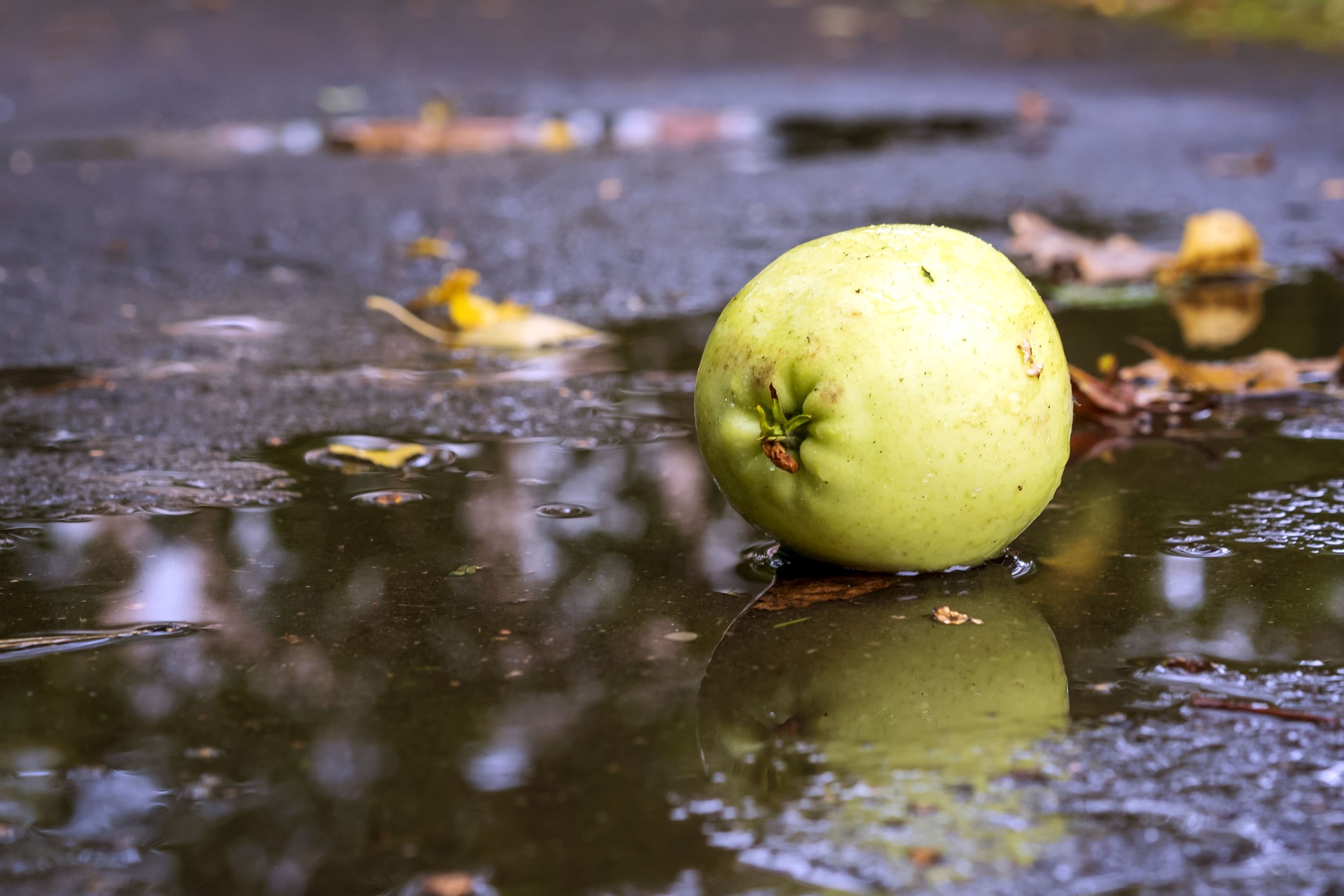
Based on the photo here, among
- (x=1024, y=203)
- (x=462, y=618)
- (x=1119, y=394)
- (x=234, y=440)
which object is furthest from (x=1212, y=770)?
(x=1024, y=203)

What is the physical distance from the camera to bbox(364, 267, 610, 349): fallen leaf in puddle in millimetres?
3727

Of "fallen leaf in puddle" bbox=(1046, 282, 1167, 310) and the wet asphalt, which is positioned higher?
the wet asphalt

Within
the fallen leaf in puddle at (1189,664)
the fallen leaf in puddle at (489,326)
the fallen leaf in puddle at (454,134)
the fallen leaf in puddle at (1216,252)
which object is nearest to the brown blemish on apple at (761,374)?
the fallen leaf in puddle at (1189,664)

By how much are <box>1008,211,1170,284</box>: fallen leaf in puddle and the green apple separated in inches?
98.4

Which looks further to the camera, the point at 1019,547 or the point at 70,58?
the point at 70,58

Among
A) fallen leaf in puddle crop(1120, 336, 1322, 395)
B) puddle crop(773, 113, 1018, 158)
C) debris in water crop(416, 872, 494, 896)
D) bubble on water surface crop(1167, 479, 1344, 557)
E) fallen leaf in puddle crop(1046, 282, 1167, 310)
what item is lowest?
debris in water crop(416, 872, 494, 896)

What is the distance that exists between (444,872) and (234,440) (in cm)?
170

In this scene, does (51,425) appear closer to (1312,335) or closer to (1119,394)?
(1119,394)

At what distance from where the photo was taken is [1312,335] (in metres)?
3.61

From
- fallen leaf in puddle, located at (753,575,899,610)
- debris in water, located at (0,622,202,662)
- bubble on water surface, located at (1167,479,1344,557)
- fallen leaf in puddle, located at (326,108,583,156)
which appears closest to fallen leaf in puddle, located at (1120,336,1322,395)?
bubble on water surface, located at (1167,479,1344,557)

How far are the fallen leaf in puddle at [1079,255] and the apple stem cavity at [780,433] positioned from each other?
2588 millimetres

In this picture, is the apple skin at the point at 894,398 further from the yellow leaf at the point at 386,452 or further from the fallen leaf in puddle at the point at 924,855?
the yellow leaf at the point at 386,452

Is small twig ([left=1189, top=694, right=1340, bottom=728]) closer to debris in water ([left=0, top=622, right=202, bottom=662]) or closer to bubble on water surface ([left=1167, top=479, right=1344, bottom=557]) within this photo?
bubble on water surface ([left=1167, top=479, right=1344, bottom=557])

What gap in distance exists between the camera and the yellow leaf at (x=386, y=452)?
107 inches
